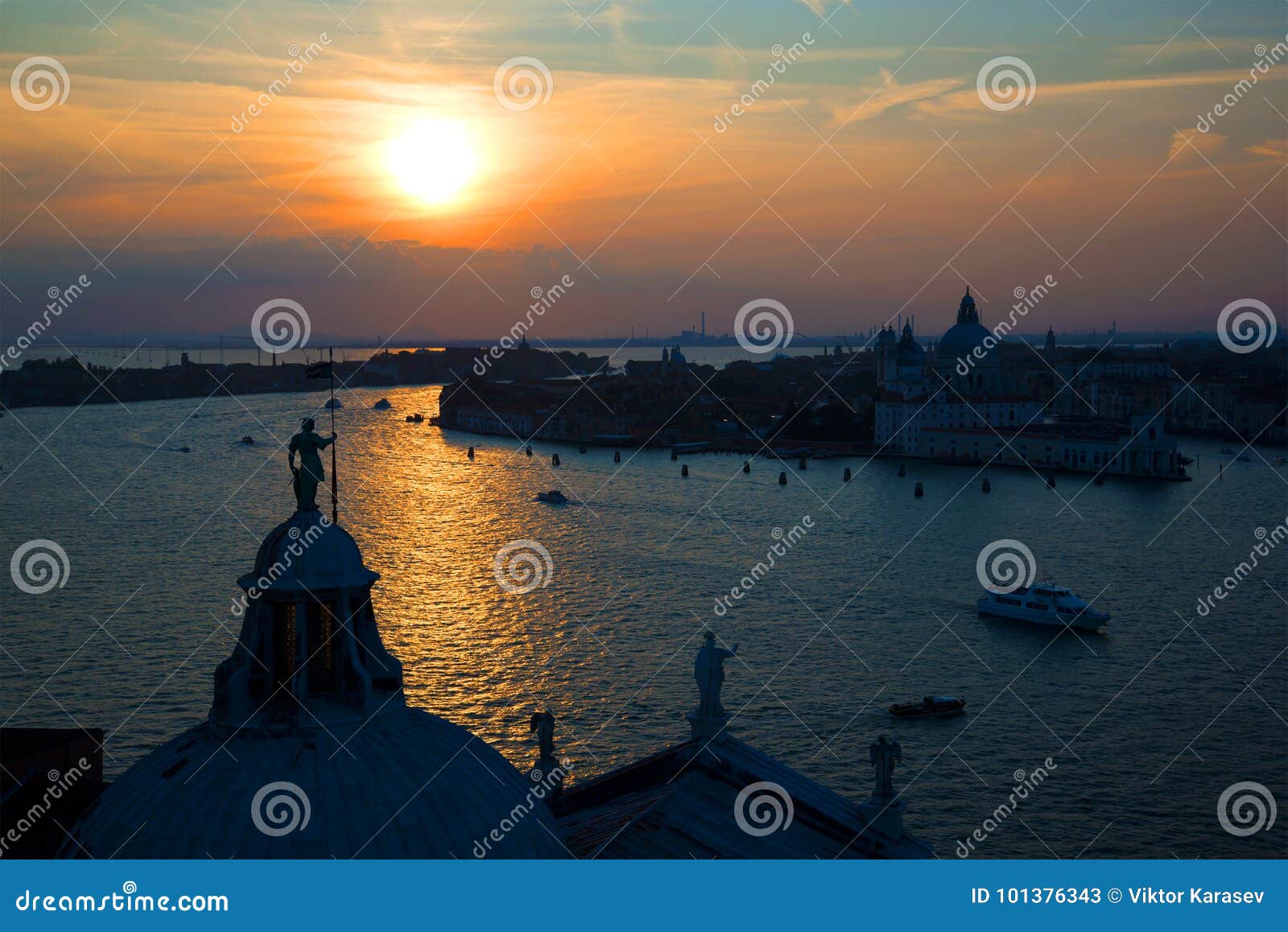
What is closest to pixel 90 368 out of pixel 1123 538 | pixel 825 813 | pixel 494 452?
pixel 494 452

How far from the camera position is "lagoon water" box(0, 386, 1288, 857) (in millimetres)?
9578

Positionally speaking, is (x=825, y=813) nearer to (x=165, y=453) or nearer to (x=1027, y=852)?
(x=1027, y=852)

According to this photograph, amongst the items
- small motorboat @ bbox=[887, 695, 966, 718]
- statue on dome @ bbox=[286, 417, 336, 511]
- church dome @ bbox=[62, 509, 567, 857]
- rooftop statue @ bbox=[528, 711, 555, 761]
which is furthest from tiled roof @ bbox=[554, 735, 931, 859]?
small motorboat @ bbox=[887, 695, 966, 718]

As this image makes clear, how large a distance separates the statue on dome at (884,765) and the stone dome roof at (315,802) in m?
1.72

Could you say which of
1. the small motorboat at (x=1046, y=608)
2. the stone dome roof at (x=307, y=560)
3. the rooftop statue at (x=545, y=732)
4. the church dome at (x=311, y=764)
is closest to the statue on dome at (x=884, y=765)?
the rooftop statue at (x=545, y=732)

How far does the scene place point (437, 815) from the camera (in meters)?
3.07

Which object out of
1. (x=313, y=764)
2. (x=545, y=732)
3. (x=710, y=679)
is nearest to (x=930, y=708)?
(x=710, y=679)

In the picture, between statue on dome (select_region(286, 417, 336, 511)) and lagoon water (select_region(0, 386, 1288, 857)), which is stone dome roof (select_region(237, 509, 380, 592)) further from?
lagoon water (select_region(0, 386, 1288, 857))

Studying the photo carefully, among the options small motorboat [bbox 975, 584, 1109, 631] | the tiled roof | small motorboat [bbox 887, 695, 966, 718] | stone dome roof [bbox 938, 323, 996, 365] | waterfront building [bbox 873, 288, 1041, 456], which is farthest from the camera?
stone dome roof [bbox 938, 323, 996, 365]

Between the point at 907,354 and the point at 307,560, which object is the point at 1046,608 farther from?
the point at 907,354

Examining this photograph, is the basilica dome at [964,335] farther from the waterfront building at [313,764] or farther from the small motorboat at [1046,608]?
the waterfront building at [313,764]

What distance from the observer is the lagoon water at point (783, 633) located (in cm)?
958

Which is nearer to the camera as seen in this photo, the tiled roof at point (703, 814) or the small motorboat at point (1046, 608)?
the tiled roof at point (703, 814)

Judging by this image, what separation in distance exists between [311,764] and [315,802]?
0.09m
